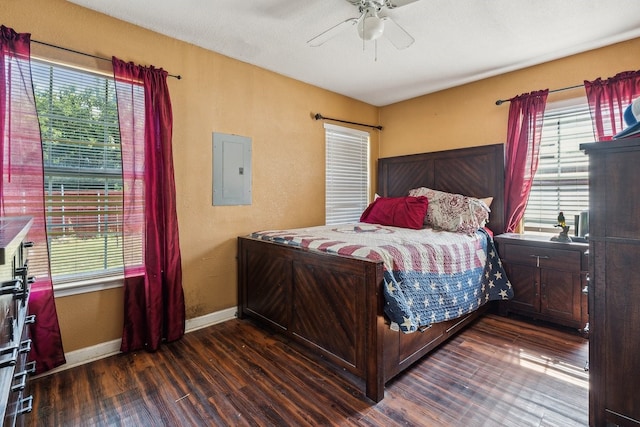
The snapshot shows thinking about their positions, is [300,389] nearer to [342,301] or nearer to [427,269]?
[342,301]

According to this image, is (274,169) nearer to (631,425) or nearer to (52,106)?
(52,106)

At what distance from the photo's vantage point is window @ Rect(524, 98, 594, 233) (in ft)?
9.63

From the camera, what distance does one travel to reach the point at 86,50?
87.4 inches

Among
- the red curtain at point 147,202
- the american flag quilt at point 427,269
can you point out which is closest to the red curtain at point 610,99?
the american flag quilt at point 427,269

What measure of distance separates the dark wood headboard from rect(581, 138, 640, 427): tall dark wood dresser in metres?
2.08

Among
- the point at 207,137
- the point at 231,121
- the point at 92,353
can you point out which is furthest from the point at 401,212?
the point at 92,353

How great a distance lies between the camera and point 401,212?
3252mm

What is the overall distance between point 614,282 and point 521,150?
2.22m

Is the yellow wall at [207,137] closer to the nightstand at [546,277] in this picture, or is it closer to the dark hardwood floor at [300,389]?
the dark hardwood floor at [300,389]

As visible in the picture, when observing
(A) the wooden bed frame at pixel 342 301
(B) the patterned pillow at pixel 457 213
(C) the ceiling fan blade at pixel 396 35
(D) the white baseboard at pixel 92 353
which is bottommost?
(D) the white baseboard at pixel 92 353

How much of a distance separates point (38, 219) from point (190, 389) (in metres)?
1.47

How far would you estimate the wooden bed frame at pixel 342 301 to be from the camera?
1835mm

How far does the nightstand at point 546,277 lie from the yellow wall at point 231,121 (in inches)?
48.9

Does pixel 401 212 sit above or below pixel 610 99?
below
